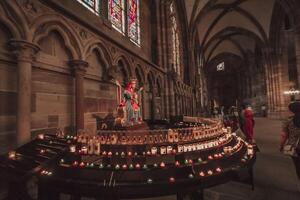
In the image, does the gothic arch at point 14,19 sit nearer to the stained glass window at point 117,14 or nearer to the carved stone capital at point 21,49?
the carved stone capital at point 21,49

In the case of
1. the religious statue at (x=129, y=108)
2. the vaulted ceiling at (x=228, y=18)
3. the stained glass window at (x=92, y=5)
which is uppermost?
the vaulted ceiling at (x=228, y=18)

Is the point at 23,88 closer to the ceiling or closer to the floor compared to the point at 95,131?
closer to the ceiling

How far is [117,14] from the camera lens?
6.91m

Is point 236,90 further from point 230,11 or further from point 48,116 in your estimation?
point 48,116

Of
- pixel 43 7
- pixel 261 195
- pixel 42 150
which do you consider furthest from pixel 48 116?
pixel 261 195

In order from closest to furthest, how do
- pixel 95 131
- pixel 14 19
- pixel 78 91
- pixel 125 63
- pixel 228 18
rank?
1. pixel 95 131
2. pixel 14 19
3. pixel 78 91
4. pixel 125 63
5. pixel 228 18

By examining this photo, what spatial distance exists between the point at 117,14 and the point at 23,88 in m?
5.10

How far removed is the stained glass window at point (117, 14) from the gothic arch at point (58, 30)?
270 centimetres

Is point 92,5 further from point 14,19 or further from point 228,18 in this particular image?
point 228,18

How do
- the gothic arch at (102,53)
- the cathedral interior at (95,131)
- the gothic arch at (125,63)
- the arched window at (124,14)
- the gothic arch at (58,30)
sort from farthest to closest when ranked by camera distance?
the gothic arch at (125,63) → the arched window at (124,14) → the gothic arch at (102,53) → the gothic arch at (58,30) → the cathedral interior at (95,131)

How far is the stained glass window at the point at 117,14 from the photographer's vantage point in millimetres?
6512

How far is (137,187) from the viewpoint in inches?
79.2

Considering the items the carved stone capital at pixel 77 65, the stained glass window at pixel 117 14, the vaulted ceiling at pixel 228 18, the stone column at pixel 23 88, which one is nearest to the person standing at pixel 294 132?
the carved stone capital at pixel 77 65

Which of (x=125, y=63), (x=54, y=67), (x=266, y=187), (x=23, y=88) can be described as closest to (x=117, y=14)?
(x=125, y=63)
